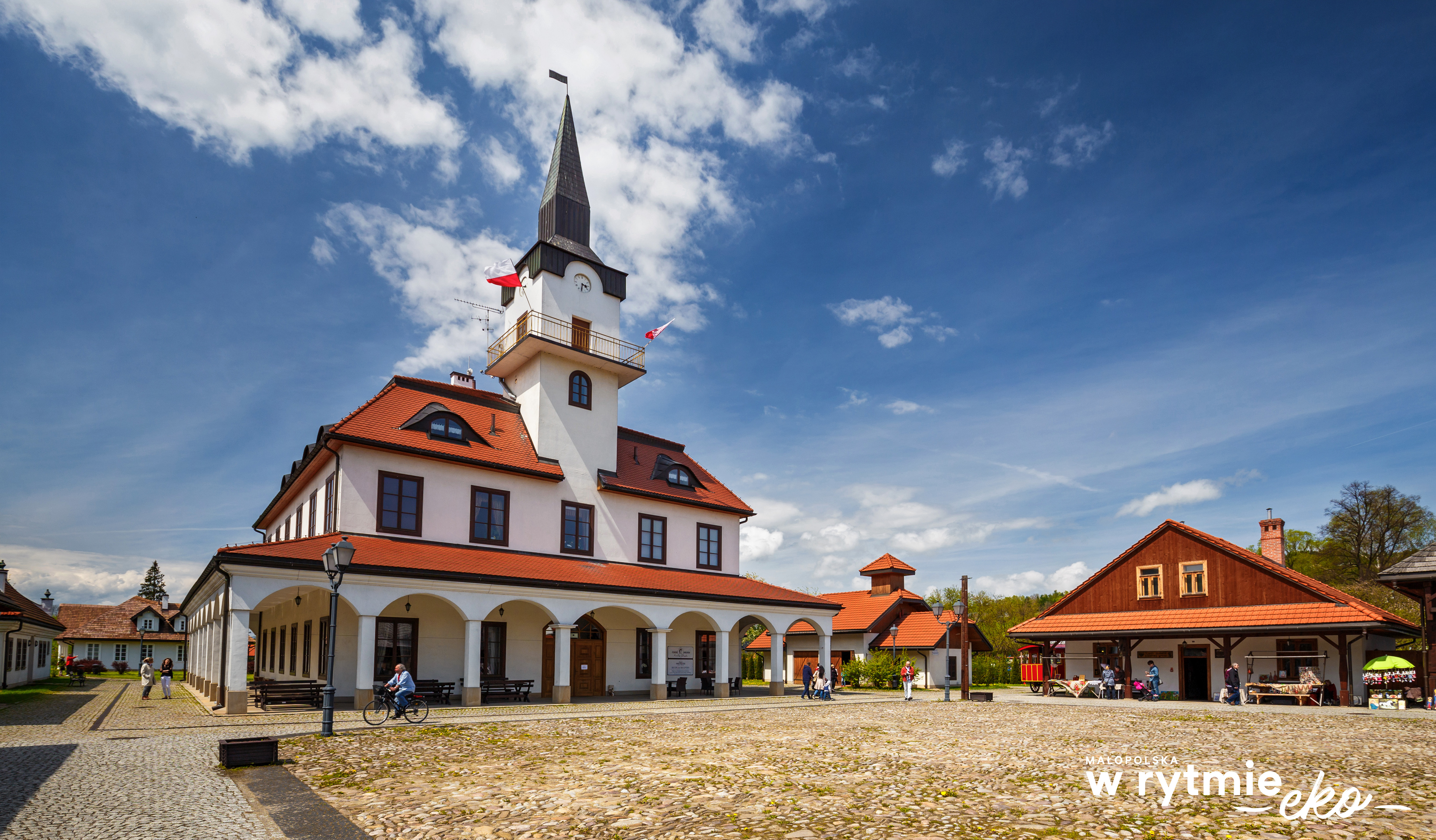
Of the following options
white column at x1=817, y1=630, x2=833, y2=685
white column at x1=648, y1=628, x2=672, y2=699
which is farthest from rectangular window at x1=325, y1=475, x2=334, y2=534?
white column at x1=817, y1=630, x2=833, y2=685

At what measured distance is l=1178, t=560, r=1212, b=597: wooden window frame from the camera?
101 ft

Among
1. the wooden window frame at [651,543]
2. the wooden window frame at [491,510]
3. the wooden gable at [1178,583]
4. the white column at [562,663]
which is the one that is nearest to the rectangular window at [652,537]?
the wooden window frame at [651,543]

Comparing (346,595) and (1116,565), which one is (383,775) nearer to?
(346,595)

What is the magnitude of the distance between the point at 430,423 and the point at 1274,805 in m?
22.2

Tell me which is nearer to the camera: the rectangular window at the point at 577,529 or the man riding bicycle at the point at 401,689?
the man riding bicycle at the point at 401,689

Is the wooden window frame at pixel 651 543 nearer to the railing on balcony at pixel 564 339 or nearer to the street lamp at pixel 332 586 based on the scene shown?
the railing on balcony at pixel 564 339

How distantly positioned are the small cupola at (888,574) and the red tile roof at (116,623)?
47.5m

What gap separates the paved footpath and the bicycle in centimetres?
38

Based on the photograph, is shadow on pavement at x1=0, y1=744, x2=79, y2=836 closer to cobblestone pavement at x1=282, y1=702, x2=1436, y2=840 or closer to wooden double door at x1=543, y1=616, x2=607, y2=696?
cobblestone pavement at x1=282, y1=702, x2=1436, y2=840

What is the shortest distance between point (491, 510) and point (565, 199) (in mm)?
12323

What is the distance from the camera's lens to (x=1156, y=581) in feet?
106

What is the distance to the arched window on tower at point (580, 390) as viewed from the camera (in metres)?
29.0

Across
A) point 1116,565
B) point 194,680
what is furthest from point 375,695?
point 1116,565

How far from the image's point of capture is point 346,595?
63.8ft
